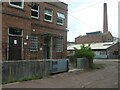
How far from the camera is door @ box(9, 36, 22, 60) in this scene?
20844 mm

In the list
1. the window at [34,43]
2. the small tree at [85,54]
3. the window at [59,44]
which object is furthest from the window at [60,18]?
the window at [34,43]

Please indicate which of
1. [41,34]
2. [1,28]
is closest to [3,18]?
Result: [1,28]

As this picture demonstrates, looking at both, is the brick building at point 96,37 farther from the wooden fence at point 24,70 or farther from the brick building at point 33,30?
the wooden fence at point 24,70

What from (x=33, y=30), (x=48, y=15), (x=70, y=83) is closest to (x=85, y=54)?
(x=48, y=15)

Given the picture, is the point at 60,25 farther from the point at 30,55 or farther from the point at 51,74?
the point at 51,74

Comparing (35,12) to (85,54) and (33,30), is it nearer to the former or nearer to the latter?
(33,30)

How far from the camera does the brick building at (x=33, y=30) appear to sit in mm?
20328

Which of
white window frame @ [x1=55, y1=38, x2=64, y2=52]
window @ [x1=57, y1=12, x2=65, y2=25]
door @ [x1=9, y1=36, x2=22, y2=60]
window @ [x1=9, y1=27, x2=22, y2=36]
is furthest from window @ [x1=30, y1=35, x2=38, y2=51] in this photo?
window @ [x1=57, y1=12, x2=65, y2=25]

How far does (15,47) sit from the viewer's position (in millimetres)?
21156

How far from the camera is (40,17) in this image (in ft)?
87.2

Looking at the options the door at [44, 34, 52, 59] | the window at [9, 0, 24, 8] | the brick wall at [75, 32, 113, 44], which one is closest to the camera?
the window at [9, 0, 24, 8]

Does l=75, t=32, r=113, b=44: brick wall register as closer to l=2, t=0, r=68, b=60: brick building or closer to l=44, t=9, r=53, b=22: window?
l=2, t=0, r=68, b=60: brick building

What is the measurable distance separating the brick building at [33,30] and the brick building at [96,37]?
5646cm

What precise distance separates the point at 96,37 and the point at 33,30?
2517 inches
